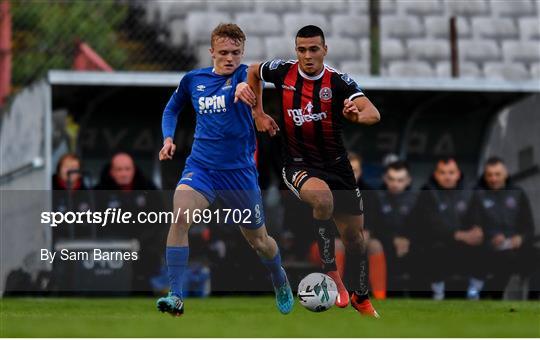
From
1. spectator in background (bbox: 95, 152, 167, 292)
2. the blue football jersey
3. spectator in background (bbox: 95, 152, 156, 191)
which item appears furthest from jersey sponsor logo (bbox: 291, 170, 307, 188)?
spectator in background (bbox: 95, 152, 156, 191)

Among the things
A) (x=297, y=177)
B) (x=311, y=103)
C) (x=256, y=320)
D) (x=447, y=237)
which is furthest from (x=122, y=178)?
(x=311, y=103)

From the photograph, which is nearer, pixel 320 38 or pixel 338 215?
pixel 320 38

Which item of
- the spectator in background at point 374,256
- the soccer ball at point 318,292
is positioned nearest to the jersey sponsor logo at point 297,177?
the soccer ball at point 318,292

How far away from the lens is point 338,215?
28.8 feet

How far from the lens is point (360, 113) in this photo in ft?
25.3

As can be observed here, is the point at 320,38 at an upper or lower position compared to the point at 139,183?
upper

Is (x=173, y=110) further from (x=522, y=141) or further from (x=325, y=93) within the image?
(x=522, y=141)

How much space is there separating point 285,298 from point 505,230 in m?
3.61

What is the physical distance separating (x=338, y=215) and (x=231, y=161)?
74 centimetres

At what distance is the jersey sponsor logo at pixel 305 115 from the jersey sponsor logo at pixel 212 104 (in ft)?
1.32

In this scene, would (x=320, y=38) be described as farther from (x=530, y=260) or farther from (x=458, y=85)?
(x=458, y=85)

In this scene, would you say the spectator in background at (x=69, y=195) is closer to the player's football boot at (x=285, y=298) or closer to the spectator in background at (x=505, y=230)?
the player's football boot at (x=285, y=298)

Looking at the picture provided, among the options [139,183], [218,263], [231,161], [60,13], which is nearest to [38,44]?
[60,13]

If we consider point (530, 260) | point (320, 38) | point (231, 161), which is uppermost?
point (320, 38)
